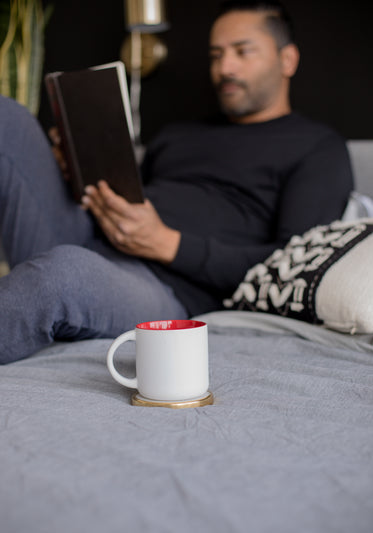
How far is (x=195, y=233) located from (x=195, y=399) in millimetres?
908

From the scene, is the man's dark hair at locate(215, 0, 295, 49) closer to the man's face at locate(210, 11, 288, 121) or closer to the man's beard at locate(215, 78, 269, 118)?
the man's face at locate(210, 11, 288, 121)

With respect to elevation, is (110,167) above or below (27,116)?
below

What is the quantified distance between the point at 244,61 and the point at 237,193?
0.48 m

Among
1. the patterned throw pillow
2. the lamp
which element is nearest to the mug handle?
the patterned throw pillow

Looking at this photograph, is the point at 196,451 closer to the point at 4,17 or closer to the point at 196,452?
the point at 196,452

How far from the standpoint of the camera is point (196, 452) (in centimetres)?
63

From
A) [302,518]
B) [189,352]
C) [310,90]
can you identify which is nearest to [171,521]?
[302,518]

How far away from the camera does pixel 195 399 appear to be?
807 mm

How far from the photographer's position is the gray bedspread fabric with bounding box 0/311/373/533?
1.63 ft

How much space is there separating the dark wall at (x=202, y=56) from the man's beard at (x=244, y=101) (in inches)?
18.6

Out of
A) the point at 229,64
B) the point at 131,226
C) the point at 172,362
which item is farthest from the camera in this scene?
the point at 229,64

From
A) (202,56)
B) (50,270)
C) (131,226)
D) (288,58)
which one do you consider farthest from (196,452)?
(202,56)

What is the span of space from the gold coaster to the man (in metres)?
0.31

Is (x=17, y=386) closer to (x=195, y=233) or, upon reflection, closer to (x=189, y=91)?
(x=195, y=233)
